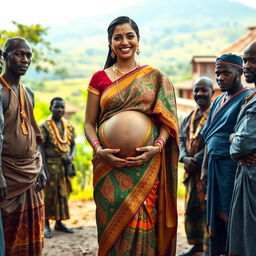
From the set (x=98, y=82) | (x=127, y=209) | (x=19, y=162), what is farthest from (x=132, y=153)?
(x=19, y=162)

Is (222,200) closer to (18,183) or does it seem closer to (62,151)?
(18,183)

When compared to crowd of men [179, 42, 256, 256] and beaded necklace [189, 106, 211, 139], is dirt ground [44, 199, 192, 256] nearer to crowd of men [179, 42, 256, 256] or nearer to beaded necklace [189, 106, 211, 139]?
crowd of men [179, 42, 256, 256]

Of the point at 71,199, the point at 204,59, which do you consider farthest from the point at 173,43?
the point at 71,199

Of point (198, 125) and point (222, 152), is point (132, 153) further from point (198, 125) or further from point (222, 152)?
point (198, 125)

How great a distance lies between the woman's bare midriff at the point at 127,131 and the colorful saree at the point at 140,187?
0.27 ft

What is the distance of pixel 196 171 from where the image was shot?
5504mm

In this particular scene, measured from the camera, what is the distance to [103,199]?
4023mm

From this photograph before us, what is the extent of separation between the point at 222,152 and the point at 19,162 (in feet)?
7.04

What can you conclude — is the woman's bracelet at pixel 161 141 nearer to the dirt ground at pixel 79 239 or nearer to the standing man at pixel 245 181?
the standing man at pixel 245 181

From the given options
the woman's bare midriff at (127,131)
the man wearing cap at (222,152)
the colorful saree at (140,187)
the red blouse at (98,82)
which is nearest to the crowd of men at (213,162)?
the man wearing cap at (222,152)

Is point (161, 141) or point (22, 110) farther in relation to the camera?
point (22, 110)

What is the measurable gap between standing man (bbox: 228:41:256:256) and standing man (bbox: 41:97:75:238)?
140 inches

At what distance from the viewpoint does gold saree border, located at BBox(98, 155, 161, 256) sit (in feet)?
12.7

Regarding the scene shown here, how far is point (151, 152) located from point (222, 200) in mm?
1095
